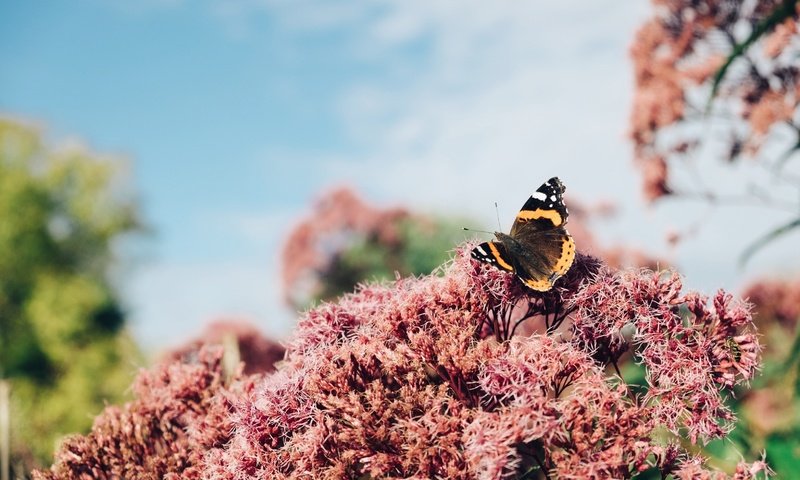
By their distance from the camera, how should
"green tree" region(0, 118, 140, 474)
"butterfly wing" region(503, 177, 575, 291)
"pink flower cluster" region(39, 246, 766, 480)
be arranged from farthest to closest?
"green tree" region(0, 118, 140, 474), "butterfly wing" region(503, 177, 575, 291), "pink flower cluster" region(39, 246, 766, 480)

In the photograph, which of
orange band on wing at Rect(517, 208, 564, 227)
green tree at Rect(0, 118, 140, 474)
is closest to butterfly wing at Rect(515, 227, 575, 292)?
orange band on wing at Rect(517, 208, 564, 227)

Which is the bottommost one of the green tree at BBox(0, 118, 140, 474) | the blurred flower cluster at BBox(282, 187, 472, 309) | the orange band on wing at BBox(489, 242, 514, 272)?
the orange band on wing at BBox(489, 242, 514, 272)

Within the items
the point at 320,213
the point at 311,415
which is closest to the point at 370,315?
the point at 311,415

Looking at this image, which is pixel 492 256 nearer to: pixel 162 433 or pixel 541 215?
pixel 541 215

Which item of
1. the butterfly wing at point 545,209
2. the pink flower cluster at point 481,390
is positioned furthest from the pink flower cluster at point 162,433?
the butterfly wing at point 545,209

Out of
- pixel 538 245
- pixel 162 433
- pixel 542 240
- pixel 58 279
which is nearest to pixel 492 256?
pixel 538 245

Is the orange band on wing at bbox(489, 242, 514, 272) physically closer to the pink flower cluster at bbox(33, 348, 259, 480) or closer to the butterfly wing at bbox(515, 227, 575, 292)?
the butterfly wing at bbox(515, 227, 575, 292)

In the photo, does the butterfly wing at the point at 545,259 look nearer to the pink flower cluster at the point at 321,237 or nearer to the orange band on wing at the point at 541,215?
the orange band on wing at the point at 541,215

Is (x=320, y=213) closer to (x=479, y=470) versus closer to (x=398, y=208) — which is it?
(x=398, y=208)
